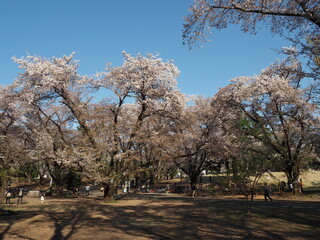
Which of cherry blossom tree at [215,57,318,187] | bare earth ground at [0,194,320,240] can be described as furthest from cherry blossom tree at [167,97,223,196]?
bare earth ground at [0,194,320,240]

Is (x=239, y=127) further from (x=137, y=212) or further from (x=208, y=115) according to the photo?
(x=137, y=212)

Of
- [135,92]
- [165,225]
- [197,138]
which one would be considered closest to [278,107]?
[197,138]

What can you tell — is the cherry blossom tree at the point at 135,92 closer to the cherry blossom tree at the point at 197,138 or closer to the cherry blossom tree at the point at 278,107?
the cherry blossom tree at the point at 197,138

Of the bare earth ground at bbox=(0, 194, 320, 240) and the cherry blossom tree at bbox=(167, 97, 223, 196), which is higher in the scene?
the cherry blossom tree at bbox=(167, 97, 223, 196)

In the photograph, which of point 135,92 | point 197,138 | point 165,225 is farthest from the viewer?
point 197,138

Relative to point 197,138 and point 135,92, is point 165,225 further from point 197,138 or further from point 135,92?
point 197,138

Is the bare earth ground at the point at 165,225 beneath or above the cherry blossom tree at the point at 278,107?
beneath

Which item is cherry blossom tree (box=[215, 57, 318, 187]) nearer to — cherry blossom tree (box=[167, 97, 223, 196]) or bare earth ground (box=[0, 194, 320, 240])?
cherry blossom tree (box=[167, 97, 223, 196])

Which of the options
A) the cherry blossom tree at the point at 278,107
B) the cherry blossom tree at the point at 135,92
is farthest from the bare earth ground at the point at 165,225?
the cherry blossom tree at the point at 278,107

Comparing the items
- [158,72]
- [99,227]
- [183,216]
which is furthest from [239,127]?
[99,227]

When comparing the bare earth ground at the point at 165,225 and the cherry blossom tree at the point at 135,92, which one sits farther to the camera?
the cherry blossom tree at the point at 135,92

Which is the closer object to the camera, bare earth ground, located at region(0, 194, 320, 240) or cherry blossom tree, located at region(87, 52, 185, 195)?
bare earth ground, located at region(0, 194, 320, 240)

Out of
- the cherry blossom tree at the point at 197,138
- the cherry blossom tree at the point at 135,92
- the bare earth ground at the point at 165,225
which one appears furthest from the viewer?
the cherry blossom tree at the point at 197,138

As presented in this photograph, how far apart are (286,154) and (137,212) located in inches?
695
